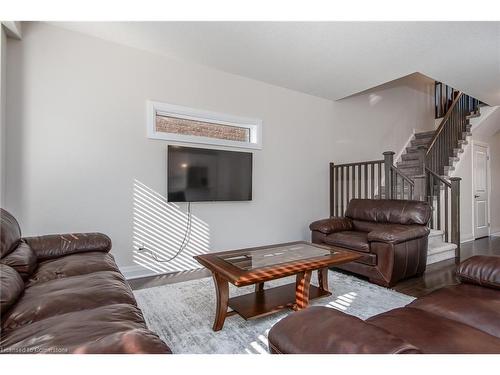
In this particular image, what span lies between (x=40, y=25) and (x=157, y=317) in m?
3.10

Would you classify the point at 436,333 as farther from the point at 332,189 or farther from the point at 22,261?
the point at 332,189

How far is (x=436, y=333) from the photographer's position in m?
1.05

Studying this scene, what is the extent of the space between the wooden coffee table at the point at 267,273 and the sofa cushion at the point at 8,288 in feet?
3.56

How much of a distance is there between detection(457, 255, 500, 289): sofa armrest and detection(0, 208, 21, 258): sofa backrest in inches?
111

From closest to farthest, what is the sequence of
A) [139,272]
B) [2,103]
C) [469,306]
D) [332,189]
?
[469,306], [2,103], [139,272], [332,189]

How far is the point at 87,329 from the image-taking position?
1.05m

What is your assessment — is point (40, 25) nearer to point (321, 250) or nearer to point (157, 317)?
point (157, 317)

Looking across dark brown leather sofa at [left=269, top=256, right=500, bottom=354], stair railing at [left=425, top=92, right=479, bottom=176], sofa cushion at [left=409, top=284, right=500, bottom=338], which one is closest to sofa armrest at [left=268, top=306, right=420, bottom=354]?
dark brown leather sofa at [left=269, top=256, right=500, bottom=354]

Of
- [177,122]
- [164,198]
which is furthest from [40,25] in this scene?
[164,198]

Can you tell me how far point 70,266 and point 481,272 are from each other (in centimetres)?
264

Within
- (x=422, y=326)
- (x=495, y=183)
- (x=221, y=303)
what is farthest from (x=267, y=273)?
(x=495, y=183)

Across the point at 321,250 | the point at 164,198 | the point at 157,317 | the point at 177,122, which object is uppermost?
the point at 177,122

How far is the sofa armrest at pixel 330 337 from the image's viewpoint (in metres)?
0.69

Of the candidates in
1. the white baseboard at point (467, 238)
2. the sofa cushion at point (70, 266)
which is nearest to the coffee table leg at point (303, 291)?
the sofa cushion at point (70, 266)
